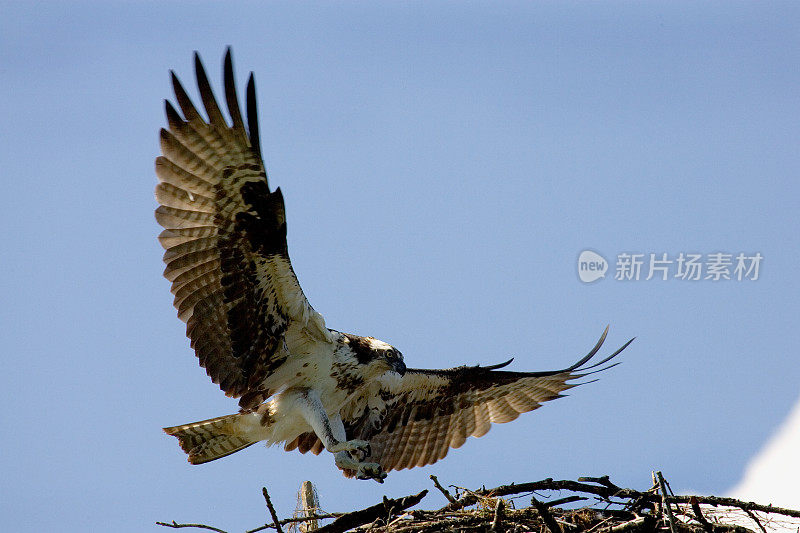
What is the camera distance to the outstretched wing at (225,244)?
255 inches

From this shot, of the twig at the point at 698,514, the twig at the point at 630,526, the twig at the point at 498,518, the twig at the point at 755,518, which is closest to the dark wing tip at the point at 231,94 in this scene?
the twig at the point at 498,518

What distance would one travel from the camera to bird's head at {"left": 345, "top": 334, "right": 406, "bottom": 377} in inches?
288

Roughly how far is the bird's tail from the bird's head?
40.0 inches

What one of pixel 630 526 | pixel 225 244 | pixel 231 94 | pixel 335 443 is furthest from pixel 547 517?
pixel 231 94

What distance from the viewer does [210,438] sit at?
734cm

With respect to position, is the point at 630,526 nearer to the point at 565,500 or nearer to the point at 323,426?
the point at 565,500

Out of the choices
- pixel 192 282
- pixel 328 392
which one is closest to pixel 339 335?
pixel 328 392

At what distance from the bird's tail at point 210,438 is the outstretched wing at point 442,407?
2.26 ft

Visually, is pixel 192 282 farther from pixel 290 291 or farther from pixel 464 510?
pixel 464 510

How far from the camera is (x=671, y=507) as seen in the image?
5.82 metres

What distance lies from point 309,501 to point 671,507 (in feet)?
8.33

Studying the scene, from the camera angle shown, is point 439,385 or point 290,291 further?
point 439,385

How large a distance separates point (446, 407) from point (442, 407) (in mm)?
39

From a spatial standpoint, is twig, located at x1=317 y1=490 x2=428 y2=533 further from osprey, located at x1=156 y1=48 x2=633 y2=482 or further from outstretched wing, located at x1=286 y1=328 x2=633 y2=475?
outstretched wing, located at x1=286 y1=328 x2=633 y2=475
